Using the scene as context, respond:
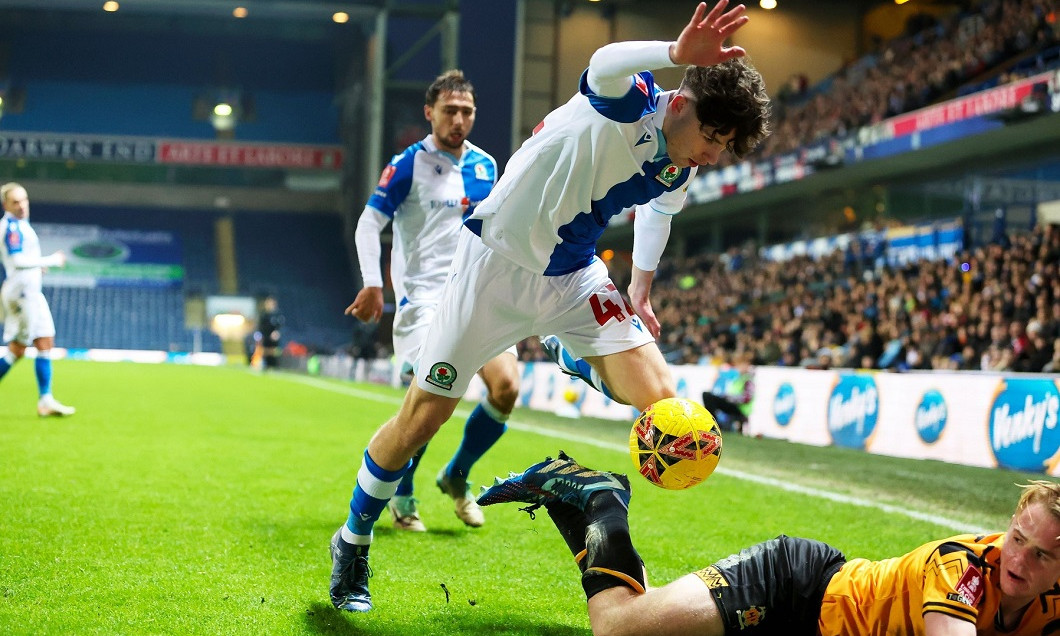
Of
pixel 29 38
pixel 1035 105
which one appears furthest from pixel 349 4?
pixel 1035 105

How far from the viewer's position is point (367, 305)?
4828mm

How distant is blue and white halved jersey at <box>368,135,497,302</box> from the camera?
18.9 feet

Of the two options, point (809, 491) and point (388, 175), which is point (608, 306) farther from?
point (809, 491)

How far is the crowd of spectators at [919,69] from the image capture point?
20734 millimetres

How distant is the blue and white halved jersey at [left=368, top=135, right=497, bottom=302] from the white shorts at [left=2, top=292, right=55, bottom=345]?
6.17 metres

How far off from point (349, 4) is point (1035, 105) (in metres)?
26.0

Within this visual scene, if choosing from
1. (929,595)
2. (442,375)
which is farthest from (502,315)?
(929,595)

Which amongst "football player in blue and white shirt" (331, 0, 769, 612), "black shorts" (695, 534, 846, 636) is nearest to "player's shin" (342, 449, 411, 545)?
"football player in blue and white shirt" (331, 0, 769, 612)

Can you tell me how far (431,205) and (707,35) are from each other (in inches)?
116

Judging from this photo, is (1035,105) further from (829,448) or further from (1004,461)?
(1004,461)

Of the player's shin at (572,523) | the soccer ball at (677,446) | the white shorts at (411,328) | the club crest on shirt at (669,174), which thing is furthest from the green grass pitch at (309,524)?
the club crest on shirt at (669,174)

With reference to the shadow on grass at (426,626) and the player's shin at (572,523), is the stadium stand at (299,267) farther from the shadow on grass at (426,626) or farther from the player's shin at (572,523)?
the player's shin at (572,523)

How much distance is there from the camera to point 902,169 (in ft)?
82.9

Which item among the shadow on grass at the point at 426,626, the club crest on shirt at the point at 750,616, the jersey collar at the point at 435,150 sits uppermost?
the jersey collar at the point at 435,150
